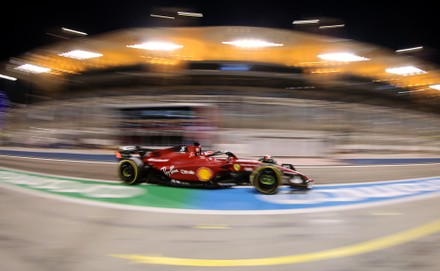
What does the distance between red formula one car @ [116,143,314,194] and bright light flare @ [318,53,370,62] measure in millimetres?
15100

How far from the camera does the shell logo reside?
5.27 metres

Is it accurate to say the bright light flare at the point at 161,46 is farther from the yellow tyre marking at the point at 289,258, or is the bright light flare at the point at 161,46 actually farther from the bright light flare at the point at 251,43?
the yellow tyre marking at the point at 289,258

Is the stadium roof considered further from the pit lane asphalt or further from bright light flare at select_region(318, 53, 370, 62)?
the pit lane asphalt

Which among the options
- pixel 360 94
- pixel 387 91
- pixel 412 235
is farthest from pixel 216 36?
pixel 387 91

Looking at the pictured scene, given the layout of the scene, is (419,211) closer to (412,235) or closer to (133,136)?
(412,235)

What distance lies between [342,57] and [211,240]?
19467mm

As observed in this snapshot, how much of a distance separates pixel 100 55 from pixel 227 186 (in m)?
19.2

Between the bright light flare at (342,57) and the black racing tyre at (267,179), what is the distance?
1545 centimetres

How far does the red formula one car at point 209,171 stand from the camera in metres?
5.10

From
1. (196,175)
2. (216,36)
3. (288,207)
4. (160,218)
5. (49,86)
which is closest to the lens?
(160,218)

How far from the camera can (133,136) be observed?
14.4 meters

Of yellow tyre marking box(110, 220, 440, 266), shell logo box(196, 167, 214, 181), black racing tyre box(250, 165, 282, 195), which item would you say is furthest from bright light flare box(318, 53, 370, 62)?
yellow tyre marking box(110, 220, 440, 266)

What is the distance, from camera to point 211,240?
2.93 m

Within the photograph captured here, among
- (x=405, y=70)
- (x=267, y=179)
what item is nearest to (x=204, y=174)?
(x=267, y=179)
